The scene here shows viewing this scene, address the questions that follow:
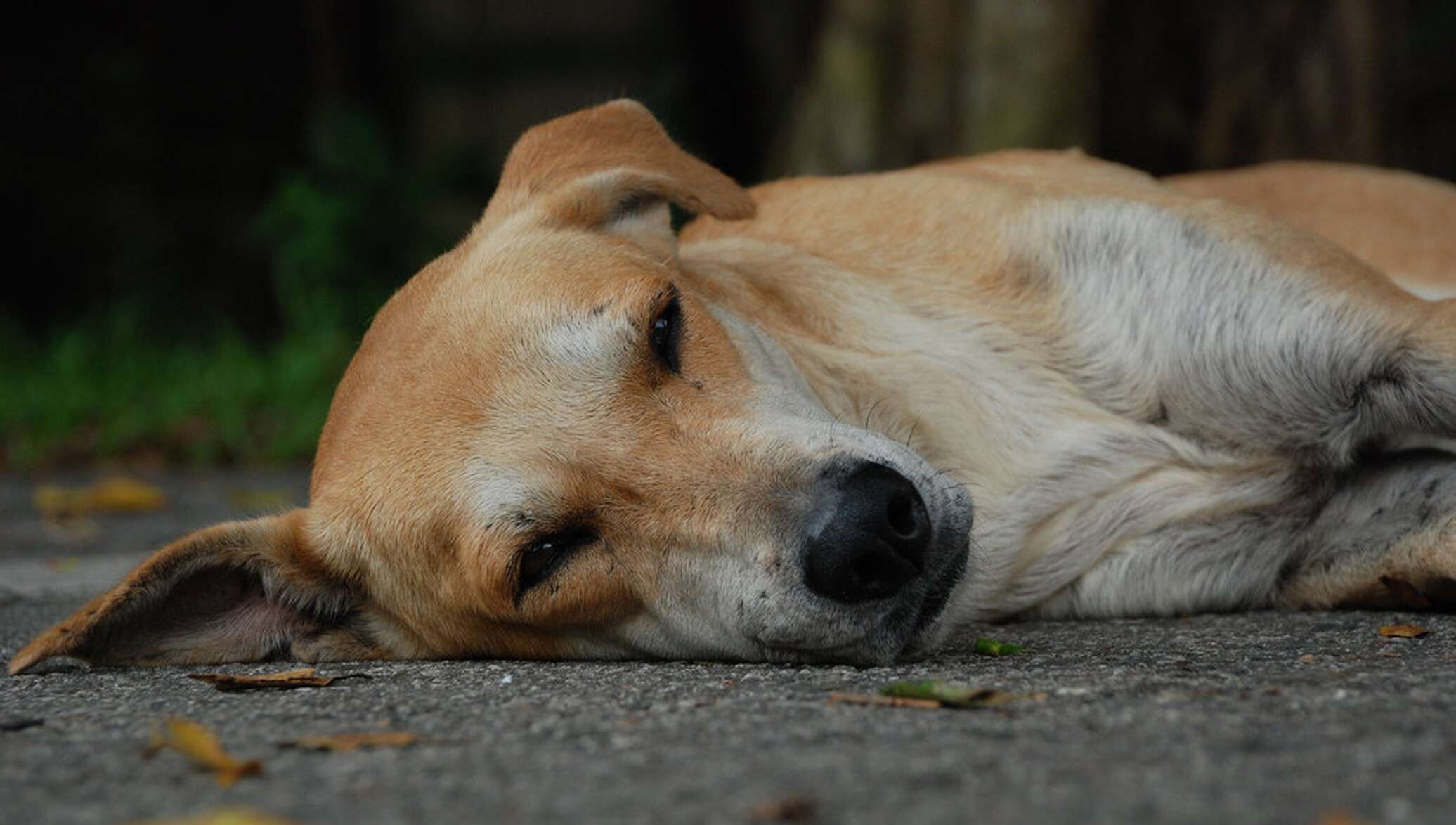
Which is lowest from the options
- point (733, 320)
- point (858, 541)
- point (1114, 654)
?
point (1114, 654)

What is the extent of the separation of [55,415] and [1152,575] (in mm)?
7249

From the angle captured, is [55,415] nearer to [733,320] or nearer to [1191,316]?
[733,320]

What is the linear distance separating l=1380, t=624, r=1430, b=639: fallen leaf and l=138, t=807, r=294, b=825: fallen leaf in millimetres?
2199

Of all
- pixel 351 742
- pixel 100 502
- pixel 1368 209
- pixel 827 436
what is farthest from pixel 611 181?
pixel 100 502

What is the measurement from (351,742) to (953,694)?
913 mm

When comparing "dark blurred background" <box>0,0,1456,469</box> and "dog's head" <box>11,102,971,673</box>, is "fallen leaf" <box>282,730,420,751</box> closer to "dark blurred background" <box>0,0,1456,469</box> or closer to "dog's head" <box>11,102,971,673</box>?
"dog's head" <box>11,102,971,673</box>

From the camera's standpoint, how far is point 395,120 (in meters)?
11.3

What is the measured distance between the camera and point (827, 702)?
2430 millimetres

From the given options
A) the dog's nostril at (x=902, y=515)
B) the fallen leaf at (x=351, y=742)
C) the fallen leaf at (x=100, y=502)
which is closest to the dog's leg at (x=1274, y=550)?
the dog's nostril at (x=902, y=515)

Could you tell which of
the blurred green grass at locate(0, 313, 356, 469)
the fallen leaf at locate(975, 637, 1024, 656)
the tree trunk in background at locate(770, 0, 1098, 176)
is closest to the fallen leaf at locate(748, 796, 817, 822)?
the fallen leaf at locate(975, 637, 1024, 656)

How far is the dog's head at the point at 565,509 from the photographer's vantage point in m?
2.87

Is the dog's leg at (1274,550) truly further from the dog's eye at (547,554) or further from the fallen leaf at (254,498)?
the fallen leaf at (254,498)

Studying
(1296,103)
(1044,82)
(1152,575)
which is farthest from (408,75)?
(1152,575)

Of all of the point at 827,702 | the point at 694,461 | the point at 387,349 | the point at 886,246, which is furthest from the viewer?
the point at 886,246
